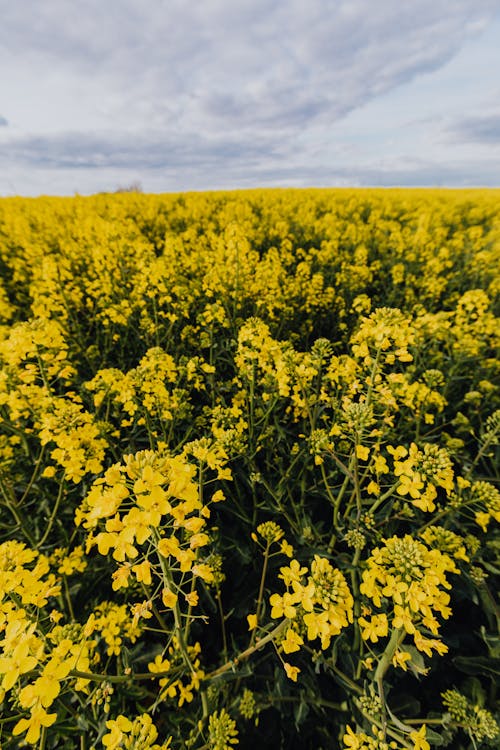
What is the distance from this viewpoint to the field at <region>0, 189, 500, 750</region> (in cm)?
126

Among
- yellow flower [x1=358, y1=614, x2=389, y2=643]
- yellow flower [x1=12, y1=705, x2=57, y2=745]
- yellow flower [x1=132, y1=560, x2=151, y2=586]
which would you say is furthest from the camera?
yellow flower [x1=358, y1=614, x2=389, y2=643]

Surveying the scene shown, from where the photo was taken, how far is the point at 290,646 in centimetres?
135

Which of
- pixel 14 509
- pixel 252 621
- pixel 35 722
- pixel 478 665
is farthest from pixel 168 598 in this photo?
pixel 478 665

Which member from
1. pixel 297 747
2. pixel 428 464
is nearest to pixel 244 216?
pixel 428 464

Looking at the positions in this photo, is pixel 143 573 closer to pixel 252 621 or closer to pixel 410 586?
pixel 252 621

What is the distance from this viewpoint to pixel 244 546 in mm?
2523

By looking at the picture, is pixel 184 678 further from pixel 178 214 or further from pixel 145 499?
pixel 178 214

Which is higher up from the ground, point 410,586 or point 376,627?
point 410,586

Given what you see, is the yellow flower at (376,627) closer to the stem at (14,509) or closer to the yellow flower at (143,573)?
the yellow flower at (143,573)

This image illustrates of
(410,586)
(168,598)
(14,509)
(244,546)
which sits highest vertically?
(168,598)

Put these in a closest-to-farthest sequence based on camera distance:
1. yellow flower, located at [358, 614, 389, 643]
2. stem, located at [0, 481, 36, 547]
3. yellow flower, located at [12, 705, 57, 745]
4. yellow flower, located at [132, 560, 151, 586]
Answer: yellow flower, located at [12, 705, 57, 745] → yellow flower, located at [132, 560, 151, 586] → yellow flower, located at [358, 614, 389, 643] → stem, located at [0, 481, 36, 547]

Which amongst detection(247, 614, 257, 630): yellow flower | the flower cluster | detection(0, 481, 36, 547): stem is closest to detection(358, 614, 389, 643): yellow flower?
the flower cluster

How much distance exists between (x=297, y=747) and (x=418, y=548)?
6.49 ft

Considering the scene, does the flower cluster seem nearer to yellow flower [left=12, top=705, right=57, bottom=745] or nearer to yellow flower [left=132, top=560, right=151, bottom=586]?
yellow flower [left=132, top=560, right=151, bottom=586]
